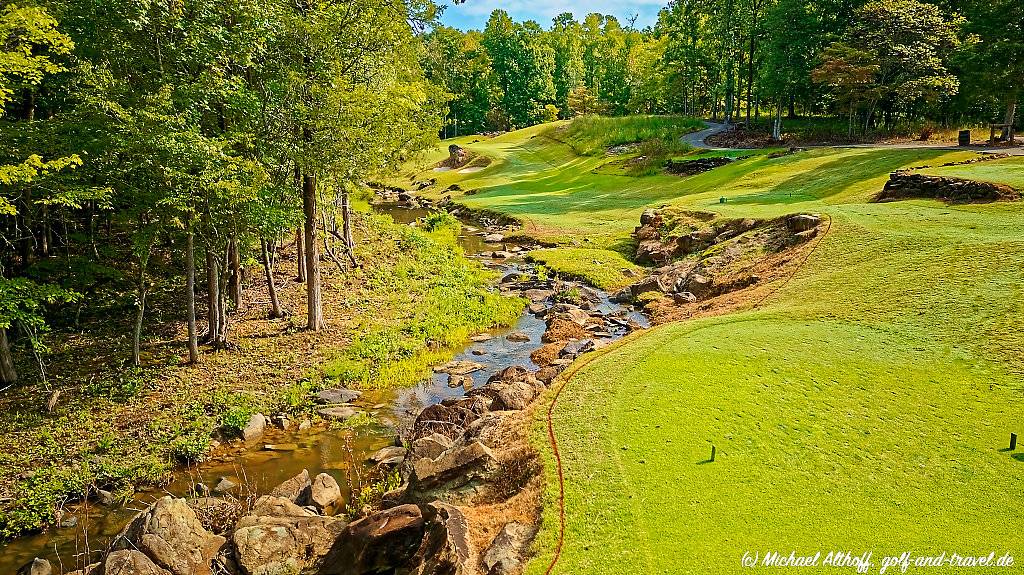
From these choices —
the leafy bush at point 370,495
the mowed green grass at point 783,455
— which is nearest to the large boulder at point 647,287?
the mowed green grass at point 783,455

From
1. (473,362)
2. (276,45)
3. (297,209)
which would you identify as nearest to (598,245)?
(473,362)

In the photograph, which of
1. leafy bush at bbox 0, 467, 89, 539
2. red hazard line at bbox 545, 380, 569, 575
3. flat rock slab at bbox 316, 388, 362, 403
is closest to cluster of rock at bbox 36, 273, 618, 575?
red hazard line at bbox 545, 380, 569, 575

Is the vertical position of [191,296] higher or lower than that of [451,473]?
higher

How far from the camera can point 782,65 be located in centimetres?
5378

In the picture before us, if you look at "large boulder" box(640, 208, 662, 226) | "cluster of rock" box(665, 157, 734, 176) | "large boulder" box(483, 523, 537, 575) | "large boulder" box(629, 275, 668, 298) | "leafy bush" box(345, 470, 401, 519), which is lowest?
"leafy bush" box(345, 470, 401, 519)

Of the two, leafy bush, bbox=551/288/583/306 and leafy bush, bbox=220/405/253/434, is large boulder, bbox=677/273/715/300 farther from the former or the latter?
leafy bush, bbox=220/405/253/434

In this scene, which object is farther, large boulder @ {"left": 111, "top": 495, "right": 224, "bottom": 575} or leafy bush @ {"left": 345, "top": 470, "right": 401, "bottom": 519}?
leafy bush @ {"left": 345, "top": 470, "right": 401, "bottom": 519}

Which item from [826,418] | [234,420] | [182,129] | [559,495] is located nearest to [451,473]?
[559,495]

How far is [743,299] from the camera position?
65.8 feet

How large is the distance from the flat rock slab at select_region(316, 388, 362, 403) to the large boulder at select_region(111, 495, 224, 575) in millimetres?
6127

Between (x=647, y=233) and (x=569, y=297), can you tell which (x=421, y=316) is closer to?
(x=569, y=297)

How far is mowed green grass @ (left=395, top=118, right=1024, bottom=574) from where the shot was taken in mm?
8398

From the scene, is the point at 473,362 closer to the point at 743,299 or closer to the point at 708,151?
the point at 743,299

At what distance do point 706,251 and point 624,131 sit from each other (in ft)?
140
